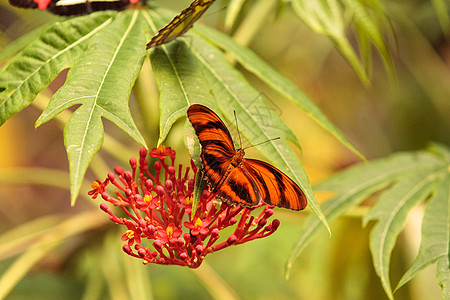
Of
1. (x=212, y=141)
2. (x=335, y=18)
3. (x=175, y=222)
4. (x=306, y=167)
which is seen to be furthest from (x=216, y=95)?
(x=306, y=167)

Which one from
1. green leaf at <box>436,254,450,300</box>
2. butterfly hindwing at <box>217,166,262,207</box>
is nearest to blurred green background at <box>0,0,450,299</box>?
butterfly hindwing at <box>217,166,262,207</box>

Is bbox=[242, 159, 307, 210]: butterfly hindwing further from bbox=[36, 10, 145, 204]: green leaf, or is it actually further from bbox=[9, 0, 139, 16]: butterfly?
bbox=[9, 0, 139, 16]: butterfly

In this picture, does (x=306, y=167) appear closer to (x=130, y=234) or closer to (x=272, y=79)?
(x=272, y=79)

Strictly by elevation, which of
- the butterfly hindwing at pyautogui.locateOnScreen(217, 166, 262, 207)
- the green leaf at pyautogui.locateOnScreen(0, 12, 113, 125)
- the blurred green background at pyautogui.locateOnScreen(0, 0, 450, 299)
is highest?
the green leaf at pyautogui.locateOnScreen(0, 12, 113, 125)

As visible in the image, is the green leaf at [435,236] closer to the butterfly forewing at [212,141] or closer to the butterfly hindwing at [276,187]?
the butterfly hindwing at [276,187]

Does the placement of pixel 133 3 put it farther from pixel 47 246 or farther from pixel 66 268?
pixel 66 268
